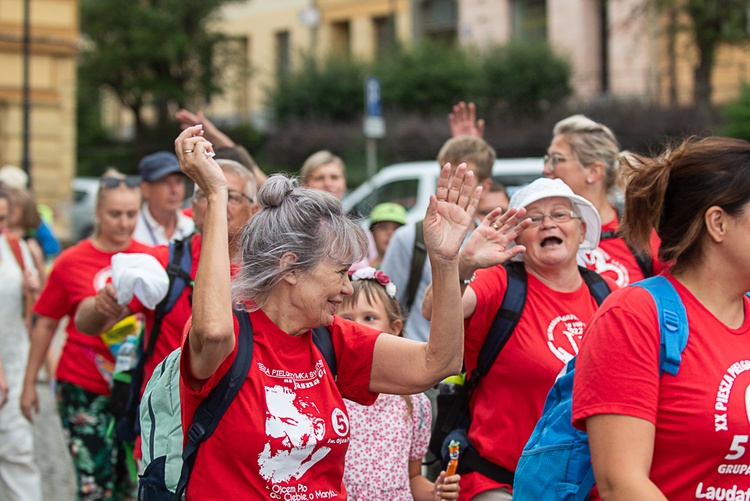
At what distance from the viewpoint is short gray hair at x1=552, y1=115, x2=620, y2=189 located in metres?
5.21

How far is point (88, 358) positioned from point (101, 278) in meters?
0.44

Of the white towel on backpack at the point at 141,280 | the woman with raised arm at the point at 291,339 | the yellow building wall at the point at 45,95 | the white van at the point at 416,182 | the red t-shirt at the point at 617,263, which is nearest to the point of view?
the woman with raised arm at the point at 291,339

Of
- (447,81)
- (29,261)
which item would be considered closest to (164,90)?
(447,81)

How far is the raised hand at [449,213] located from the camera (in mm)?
3219

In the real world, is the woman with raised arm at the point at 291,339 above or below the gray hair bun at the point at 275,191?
below

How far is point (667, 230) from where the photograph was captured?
9.73ft

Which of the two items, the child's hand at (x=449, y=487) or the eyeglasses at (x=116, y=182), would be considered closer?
the child's hand at (x=449, y=487)

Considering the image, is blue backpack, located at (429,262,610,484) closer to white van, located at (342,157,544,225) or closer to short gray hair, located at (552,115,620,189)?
short gray hair, located at (552,115,620,189)

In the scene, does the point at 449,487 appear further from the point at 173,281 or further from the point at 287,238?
the point at 173,281

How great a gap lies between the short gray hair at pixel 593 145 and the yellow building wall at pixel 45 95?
22.4 meters

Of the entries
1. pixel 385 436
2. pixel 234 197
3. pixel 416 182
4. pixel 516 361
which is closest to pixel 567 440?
pixel 516 361

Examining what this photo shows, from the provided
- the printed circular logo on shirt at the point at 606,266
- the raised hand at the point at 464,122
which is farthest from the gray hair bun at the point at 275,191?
the raised hand at the point at 464,122

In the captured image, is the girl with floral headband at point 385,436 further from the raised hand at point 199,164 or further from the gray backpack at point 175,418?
the raised hand at point 199,164

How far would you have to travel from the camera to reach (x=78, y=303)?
5.82 m
